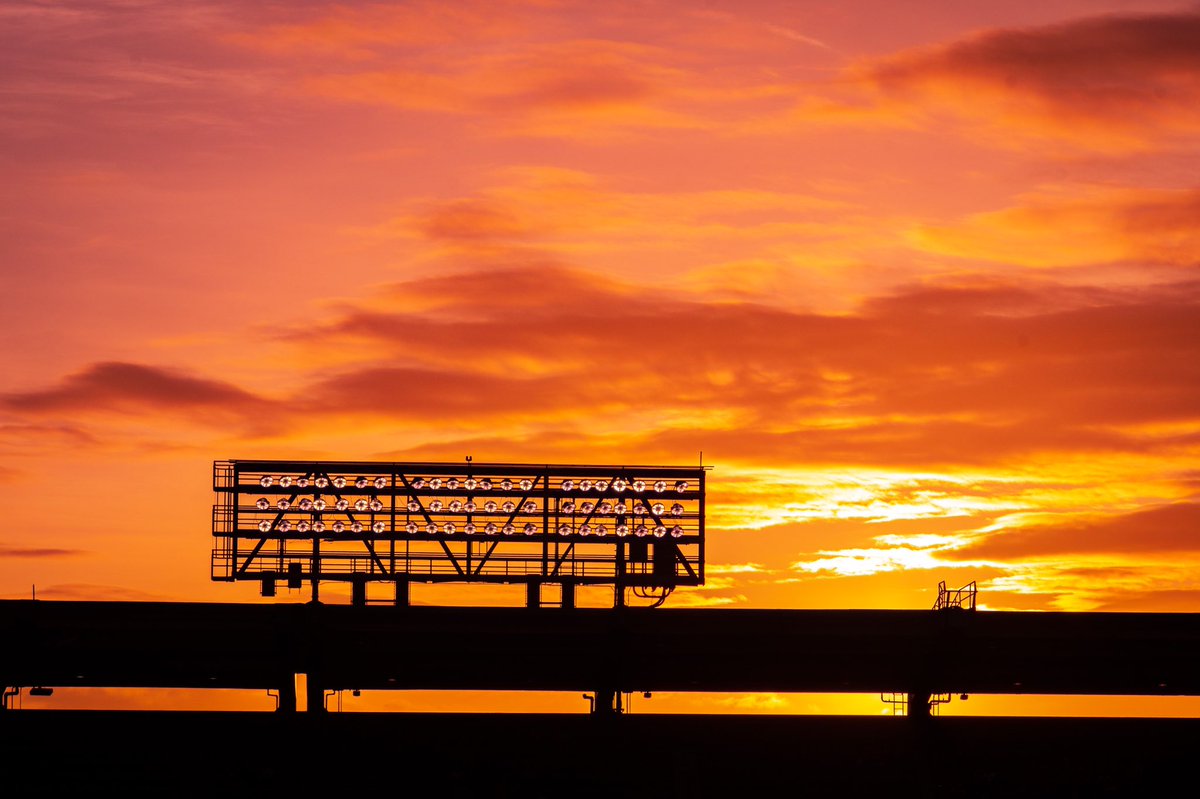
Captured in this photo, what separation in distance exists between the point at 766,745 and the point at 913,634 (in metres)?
6.98

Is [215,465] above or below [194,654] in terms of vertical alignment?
above

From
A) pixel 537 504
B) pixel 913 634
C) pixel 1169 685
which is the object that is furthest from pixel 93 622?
pixel 1169 685

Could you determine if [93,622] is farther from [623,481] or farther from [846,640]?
[846,640]

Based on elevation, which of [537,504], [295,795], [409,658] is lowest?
[295,795]

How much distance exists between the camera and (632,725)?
68.2 metres

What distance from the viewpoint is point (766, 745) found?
2694 inches

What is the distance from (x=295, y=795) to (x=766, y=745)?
54.0 ft

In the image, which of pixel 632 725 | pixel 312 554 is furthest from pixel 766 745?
pixel 312 554

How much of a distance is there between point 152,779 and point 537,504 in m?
16.9

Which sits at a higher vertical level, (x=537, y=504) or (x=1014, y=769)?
(x=537, y=504)

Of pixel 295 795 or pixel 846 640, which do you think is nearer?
pixel 295 795

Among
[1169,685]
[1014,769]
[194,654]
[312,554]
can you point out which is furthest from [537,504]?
[1169,685]

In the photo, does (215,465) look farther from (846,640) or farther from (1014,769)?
(1014,769)

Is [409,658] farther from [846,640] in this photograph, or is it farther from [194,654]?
[846,640]
